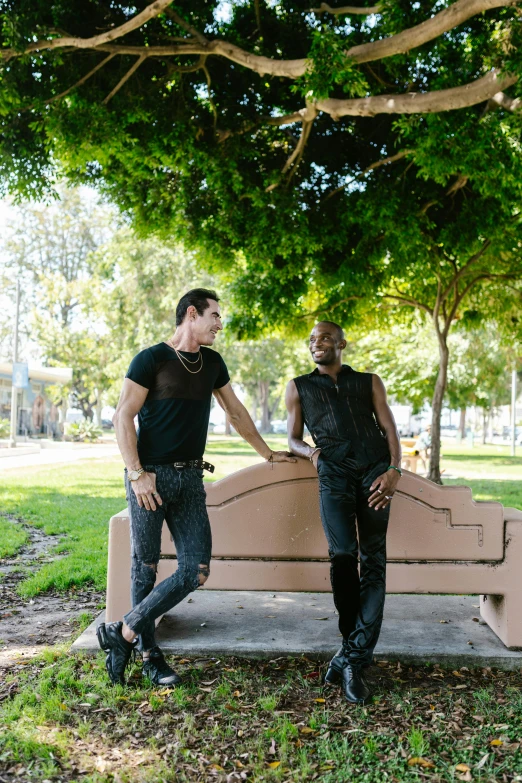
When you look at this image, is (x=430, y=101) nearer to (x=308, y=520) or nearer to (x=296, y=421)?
(x=296, y=421)

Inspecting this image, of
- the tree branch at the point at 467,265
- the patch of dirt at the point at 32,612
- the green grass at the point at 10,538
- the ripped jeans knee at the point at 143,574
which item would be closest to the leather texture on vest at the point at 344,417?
the ripped jeans knee at the point at 143,574

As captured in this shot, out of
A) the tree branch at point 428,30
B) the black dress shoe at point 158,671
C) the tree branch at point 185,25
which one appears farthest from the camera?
the tree branch at point 185,25

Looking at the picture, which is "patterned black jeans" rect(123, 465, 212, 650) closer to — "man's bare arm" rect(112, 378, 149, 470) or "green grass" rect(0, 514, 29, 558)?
"man's bare arm" rect(112, 378, 149, 470)

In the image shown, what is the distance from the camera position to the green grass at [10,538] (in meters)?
8.38

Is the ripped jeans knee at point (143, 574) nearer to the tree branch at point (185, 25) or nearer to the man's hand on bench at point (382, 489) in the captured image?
the man's hand on bench at point (382, 489)

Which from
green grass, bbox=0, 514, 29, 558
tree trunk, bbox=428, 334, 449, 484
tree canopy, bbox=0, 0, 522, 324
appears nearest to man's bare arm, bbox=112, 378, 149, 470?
tree canopy, bbox=0, 0, 522, 324

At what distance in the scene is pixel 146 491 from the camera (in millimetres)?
4086

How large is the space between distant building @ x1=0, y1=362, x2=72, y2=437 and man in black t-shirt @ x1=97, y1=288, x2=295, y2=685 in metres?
33.8

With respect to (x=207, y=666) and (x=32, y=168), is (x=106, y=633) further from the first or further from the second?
(x=32, y=168)

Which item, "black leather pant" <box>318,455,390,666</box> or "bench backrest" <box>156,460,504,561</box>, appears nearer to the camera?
"black leather pant" <box>318,455,390,666</box>

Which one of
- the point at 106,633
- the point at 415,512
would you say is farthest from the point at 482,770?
the point at 106,633

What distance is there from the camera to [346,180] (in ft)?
40.4

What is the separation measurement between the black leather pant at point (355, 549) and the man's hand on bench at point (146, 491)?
3.29 ft

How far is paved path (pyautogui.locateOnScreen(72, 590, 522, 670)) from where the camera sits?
4.71 metres
